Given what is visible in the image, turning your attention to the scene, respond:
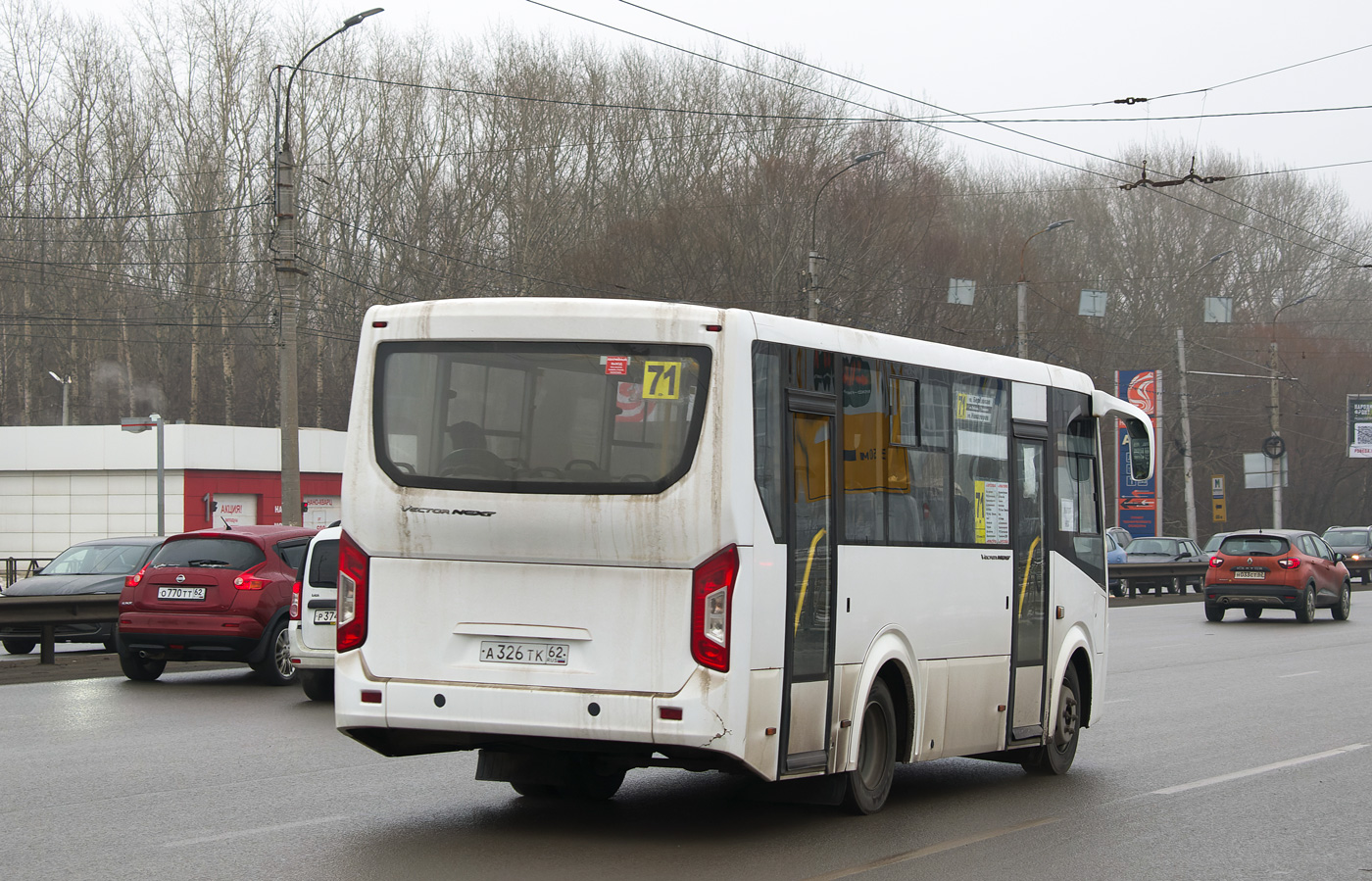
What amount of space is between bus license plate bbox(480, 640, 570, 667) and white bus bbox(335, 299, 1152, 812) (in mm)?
10

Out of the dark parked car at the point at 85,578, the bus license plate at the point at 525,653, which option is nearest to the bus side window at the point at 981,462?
the bus license plate at the point at 525,653

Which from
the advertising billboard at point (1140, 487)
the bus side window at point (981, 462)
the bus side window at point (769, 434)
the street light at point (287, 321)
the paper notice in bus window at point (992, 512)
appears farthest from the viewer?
the advertising billboard at point (1140, 487)

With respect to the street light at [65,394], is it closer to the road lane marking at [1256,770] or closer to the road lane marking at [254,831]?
the road lane marking at [1256,770]

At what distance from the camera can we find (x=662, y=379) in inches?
288

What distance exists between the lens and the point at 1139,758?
1108 centimetres

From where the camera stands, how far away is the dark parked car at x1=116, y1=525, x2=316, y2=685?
15.4 metres

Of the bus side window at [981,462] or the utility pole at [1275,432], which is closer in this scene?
the bus side window at [981,462]

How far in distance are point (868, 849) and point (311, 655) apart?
24.7ft

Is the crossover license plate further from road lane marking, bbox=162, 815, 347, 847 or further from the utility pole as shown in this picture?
the utility pole

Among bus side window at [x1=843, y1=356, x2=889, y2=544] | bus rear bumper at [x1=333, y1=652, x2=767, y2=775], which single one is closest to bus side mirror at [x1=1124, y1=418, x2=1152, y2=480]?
bus side window at [x1=843, y1=356, x2=889, y2=544]

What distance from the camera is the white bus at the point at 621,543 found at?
23.3ft

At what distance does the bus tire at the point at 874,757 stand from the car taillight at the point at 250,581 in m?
8.64

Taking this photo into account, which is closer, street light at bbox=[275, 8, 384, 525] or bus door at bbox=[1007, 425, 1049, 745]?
bus door at bbox=[1007, 425, 1049, 745]

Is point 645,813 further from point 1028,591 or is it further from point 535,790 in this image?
point 1028,591
